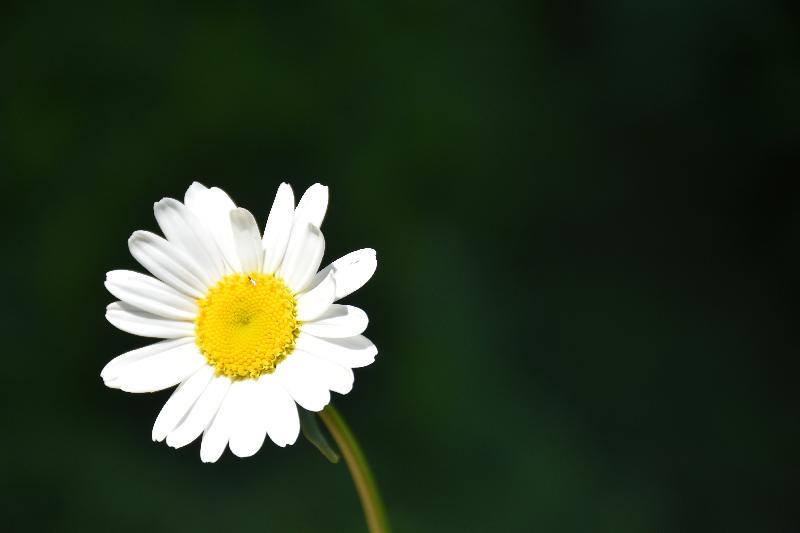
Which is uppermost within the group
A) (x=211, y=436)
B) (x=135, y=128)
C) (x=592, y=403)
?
(x=135, y=128)

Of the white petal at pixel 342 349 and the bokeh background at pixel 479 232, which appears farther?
the bokeh background at pixel 479 232

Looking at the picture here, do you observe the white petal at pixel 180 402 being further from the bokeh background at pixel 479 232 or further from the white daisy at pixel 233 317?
the bokeh background at pixel 479 232

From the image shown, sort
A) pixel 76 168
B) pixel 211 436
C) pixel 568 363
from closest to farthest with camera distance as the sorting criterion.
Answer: pixel 211 436 → pixel 76 168 → pixel 568 363

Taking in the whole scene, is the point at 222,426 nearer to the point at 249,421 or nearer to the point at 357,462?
the point at 249,421

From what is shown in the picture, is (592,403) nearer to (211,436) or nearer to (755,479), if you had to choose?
(755,479)

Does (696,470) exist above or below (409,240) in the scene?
below

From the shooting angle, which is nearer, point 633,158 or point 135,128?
point 135,128

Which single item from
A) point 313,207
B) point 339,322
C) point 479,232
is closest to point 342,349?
point 339,322

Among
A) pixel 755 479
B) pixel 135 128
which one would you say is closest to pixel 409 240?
pixel 135 128

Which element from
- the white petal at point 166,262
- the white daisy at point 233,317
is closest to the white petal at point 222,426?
the white daisy at point 233,317
